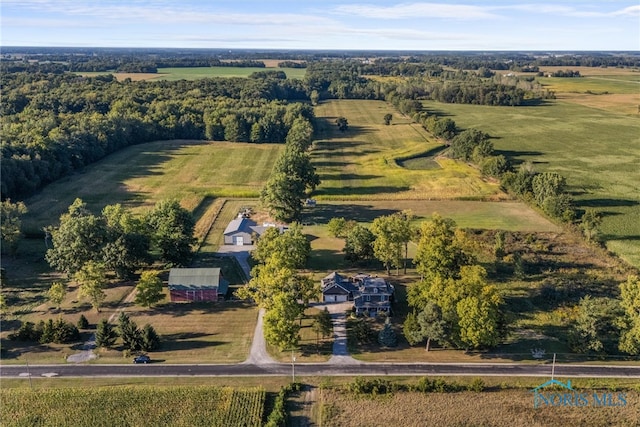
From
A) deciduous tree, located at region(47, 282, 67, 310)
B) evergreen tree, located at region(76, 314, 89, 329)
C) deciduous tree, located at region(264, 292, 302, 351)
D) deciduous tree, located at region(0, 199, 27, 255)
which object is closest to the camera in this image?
deciduous tree, located at region(264, 292, 302, 351)

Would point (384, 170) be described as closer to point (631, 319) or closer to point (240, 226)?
point (240, 226)

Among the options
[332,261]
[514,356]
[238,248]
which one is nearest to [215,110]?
[238,248]

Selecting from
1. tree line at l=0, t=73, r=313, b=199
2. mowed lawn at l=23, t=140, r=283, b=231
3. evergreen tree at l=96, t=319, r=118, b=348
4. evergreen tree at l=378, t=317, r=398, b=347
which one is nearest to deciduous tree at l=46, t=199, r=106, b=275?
evergreen tree at l=96, t=319, r=118, b=348

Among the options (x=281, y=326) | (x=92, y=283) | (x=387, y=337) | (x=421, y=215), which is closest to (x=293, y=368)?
(x=281, y=326)

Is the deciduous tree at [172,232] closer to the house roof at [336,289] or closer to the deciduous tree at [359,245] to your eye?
the house roof at [336,289]

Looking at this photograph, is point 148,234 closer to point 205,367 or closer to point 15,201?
point 205,367

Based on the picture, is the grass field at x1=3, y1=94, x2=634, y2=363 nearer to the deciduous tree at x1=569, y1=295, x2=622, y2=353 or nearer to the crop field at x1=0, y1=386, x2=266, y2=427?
the deciduous tree at x1=569, y1=295, x2=622, y2=353

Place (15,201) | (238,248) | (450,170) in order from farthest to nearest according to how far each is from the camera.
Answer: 1. (450,170)
2. (15,201)
3. (238,248)
